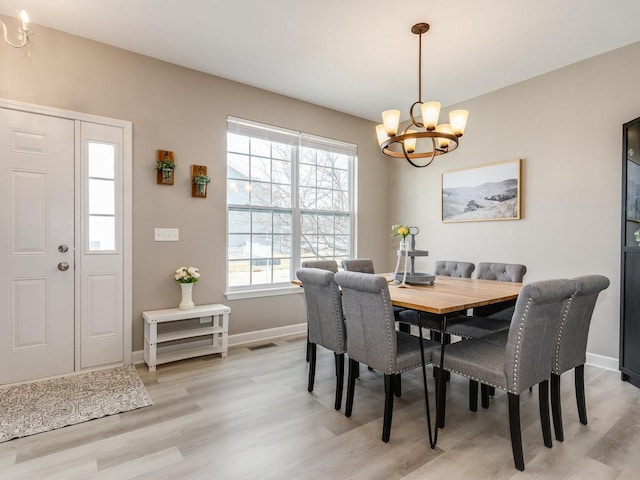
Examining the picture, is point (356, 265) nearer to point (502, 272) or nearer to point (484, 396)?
point (502, 272)

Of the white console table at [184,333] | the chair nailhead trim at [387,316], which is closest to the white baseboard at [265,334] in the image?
the white console table at [184,333]

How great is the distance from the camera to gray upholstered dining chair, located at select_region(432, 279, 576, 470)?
173 centimetres

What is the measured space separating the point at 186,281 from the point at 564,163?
12.4ft

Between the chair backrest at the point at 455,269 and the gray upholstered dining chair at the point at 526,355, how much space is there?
4.62 ft

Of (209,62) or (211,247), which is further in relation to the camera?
(211,247)

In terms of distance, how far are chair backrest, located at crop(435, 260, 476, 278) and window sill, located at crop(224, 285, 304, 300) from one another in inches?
65.5

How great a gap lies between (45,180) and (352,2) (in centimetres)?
273

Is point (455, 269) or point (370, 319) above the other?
point (455, 269)

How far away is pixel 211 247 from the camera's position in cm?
368

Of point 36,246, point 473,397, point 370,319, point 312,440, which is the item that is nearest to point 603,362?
point 473,397

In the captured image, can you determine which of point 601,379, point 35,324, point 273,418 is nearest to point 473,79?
point 601,379

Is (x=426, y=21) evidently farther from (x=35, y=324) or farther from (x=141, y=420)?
(x=35, y=324)

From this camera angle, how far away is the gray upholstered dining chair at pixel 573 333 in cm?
195

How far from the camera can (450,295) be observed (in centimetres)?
225
